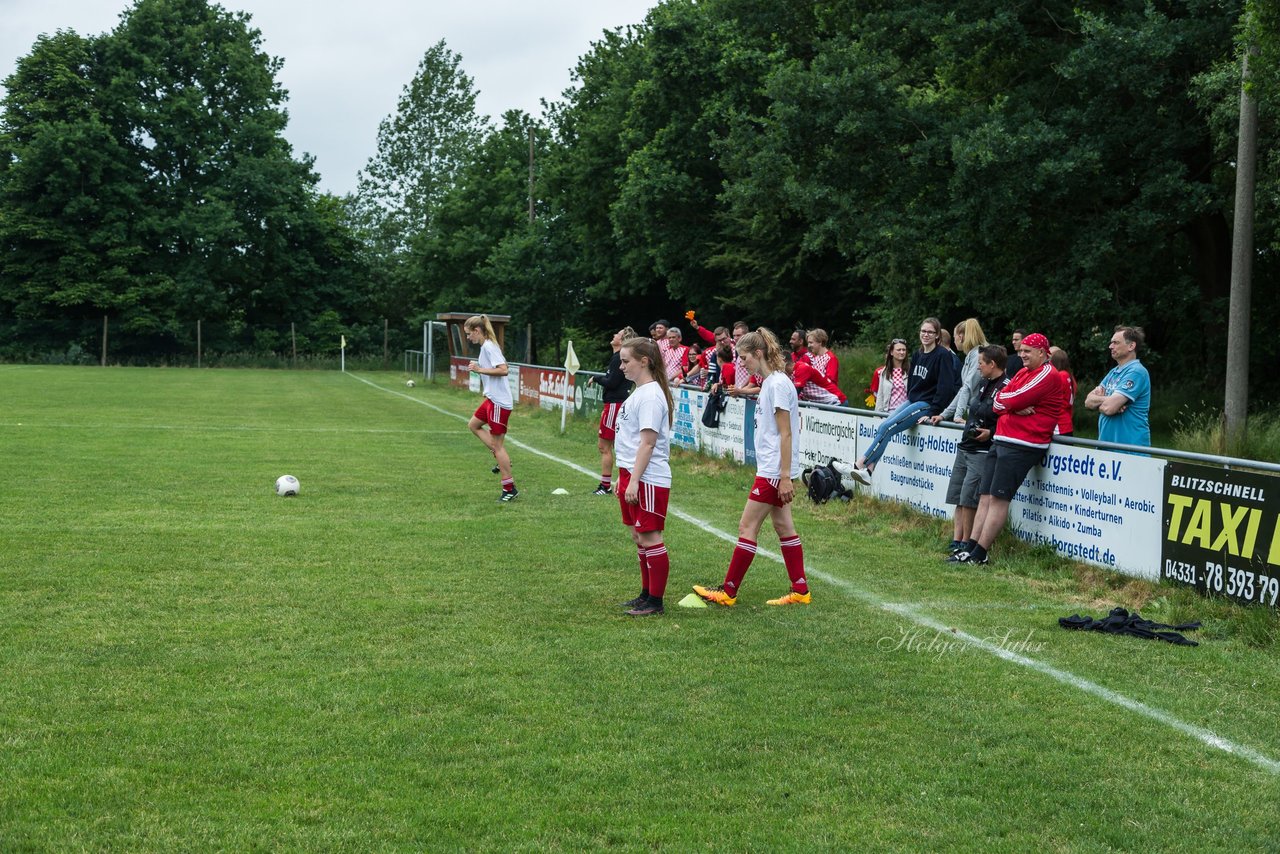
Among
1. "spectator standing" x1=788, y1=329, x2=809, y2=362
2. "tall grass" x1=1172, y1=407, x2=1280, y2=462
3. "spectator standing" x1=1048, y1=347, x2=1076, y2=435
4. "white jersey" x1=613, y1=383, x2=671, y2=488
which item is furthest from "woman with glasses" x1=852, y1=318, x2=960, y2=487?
"white jersey" x1=613, y1=383, x2=671, y2=488

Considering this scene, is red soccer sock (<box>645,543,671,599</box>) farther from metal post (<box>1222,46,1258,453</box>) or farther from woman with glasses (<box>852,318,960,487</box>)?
metal post (<box>1222,46,1258,453</box>)

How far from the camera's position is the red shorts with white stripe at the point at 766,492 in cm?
836

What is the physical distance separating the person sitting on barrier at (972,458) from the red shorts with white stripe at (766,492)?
3104mm

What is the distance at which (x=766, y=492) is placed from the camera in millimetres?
8383

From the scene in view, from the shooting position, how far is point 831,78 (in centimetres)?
2397

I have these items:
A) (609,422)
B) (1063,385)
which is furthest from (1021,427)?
(609,422)

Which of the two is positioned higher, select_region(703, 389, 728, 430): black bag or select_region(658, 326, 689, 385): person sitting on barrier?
select_region(658, 326, 689, 385): person sitting on barrier

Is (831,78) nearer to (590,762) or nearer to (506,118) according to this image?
(590,762)

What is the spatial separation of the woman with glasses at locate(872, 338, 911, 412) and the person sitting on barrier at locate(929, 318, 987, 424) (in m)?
2.06

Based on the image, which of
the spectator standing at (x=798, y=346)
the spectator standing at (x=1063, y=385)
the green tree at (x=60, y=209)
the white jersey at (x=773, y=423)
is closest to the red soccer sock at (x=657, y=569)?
the white jersey at (x=773, y=423)

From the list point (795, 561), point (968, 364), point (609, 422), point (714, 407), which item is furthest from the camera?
point (714, 407)

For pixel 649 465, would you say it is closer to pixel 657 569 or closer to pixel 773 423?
pixel 657 569

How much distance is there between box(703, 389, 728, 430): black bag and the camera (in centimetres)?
1786

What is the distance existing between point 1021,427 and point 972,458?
66 cm
